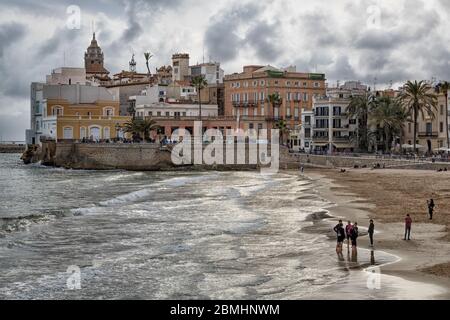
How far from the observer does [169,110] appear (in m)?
129

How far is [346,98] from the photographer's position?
372 ft

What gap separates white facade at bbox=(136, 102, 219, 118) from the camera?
5015 inches

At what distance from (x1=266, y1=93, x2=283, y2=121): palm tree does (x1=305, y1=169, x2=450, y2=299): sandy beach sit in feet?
133

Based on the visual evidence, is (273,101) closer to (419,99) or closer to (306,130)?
(306,130)

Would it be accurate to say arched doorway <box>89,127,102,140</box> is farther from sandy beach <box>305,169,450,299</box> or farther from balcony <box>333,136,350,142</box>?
sandy beach <box>305,169,450,299</box>

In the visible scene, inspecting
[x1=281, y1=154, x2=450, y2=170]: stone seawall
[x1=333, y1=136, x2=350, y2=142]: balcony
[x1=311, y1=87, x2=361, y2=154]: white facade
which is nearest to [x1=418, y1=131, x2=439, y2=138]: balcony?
[x1=281, y1=154, x2=450, y2=170]: stone seawall

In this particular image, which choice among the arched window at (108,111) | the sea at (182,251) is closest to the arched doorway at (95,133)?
the arched window at (108,111)

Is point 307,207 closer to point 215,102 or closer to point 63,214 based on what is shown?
point 63,214

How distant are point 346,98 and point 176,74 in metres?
59.5

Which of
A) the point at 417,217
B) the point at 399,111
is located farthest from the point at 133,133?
the point at 417,217

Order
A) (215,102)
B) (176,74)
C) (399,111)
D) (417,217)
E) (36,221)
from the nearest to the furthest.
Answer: (417,217), (36,221), (399,111), (215,102), (176,74)

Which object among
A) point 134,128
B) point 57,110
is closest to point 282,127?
point 134,128

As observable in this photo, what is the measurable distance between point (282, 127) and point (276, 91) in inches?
532

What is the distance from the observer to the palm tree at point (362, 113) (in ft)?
352
